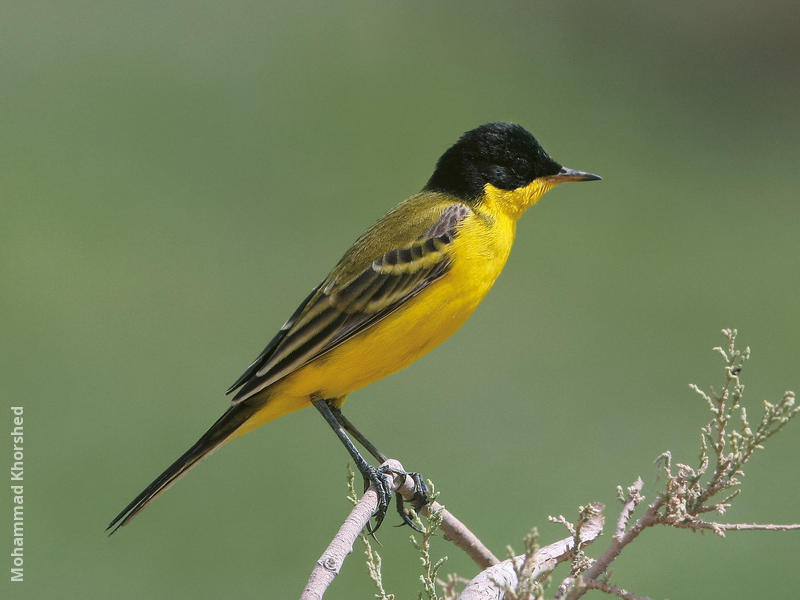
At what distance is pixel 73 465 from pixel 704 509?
20.4 feet

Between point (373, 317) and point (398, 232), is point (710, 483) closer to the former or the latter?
point (373, 317)

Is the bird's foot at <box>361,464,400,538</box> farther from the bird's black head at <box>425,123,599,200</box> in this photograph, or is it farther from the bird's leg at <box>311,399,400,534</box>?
the bird's black head at <box>425,123,599,200</box>

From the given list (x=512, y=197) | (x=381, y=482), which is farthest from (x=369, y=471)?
(x=512, y=197)

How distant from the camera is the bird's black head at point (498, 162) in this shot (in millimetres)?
4250

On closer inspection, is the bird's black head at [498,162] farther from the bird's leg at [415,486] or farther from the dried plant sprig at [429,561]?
the dried plant sprig at [429,561]

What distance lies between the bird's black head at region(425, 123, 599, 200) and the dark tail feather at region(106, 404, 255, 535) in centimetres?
120

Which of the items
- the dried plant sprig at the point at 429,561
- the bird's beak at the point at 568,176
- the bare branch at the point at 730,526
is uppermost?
the bird's beak at the point at 568,176

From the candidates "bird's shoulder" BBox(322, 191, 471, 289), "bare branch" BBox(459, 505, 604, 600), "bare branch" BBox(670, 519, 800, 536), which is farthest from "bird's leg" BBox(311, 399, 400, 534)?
"bare branch" BBox(670, 519, 800, 536)

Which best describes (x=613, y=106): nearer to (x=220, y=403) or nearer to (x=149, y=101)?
(x=149, y=101)

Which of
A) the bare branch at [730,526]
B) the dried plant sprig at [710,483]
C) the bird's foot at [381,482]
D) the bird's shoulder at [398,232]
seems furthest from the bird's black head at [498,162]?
the bare branch at [730,526]

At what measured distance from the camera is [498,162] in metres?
4.27

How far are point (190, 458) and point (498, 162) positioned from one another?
5.36 feet

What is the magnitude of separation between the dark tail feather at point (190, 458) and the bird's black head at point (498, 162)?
3.93ft

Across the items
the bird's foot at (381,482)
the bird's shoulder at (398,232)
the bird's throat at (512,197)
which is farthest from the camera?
the bird's throat at (512,197)
